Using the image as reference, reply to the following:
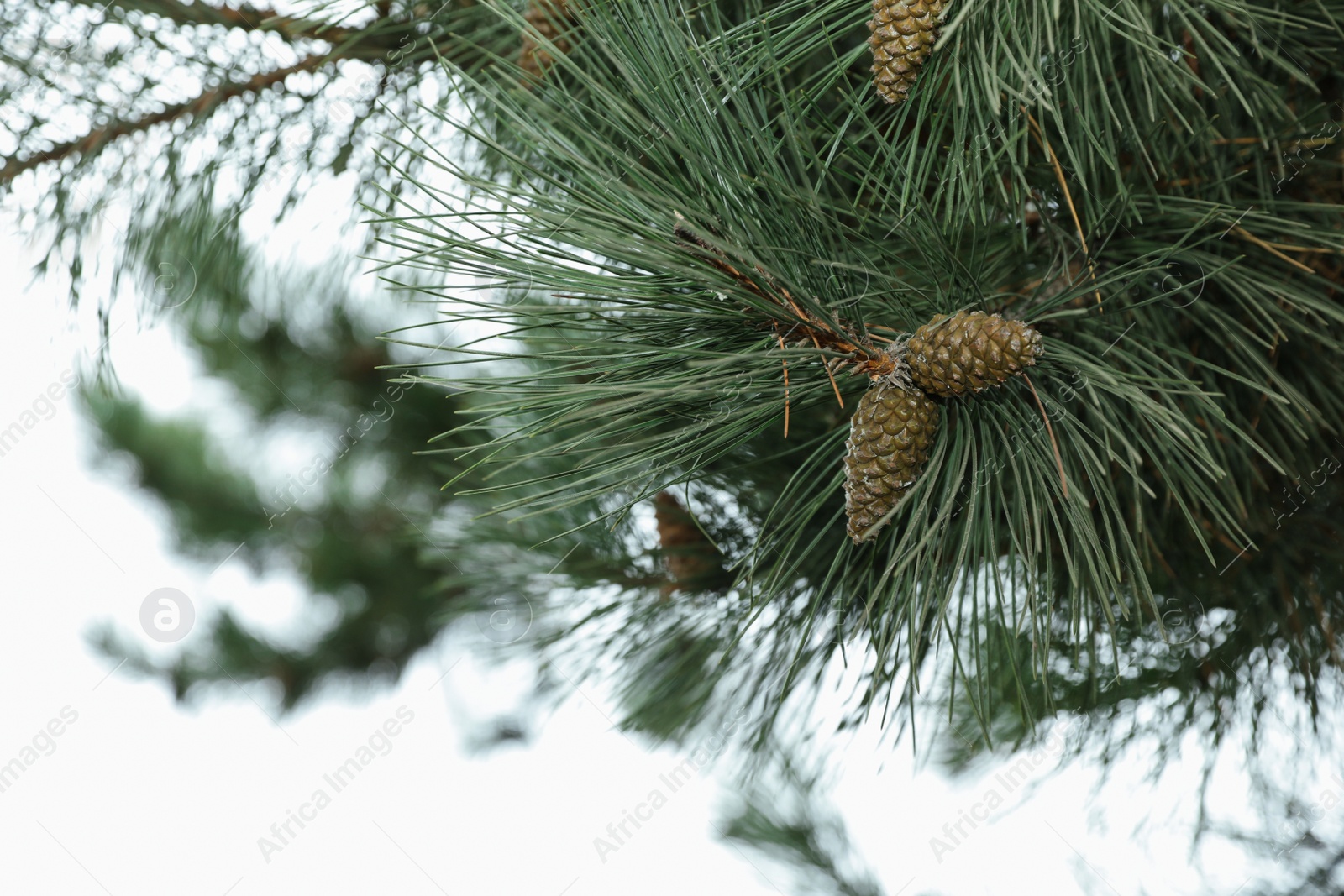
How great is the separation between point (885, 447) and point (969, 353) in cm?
4

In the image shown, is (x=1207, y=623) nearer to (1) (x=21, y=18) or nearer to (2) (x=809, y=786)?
(2) (x=809, y=786)

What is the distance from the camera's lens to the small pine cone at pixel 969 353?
11.0 inches

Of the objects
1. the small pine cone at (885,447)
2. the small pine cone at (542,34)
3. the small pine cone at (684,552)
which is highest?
the small pine cone at (542,34)

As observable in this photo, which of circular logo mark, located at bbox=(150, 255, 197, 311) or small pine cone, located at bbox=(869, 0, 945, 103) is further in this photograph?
circular logo mark, located at bbox=(150, 255, 197, 311)

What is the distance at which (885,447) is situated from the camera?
28 centimetres

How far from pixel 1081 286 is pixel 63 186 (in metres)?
0.50

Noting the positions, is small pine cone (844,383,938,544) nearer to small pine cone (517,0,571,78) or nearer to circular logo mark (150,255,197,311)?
small pine cone (517,0,571,78)

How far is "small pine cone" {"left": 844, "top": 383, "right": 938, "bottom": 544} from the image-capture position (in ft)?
0.94

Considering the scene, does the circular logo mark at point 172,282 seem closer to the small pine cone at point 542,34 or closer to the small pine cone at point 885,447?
the small pine cone at point 542,34

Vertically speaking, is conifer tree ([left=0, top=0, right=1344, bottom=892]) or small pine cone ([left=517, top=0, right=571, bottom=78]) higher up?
small pine cone ([left=517, top=0, right=571, bottom=78])

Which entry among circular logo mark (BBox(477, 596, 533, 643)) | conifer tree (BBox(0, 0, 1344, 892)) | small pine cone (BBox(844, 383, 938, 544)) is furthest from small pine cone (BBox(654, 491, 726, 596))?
small pine cone (BBox(844, 383, 938, 544))

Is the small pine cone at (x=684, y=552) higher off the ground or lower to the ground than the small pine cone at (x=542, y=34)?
lower

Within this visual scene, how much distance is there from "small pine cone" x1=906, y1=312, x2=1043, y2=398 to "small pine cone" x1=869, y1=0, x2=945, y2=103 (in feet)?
0.25

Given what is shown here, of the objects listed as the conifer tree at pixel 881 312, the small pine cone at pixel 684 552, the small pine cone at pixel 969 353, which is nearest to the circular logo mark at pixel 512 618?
the conifer tree at pixel 881 312
